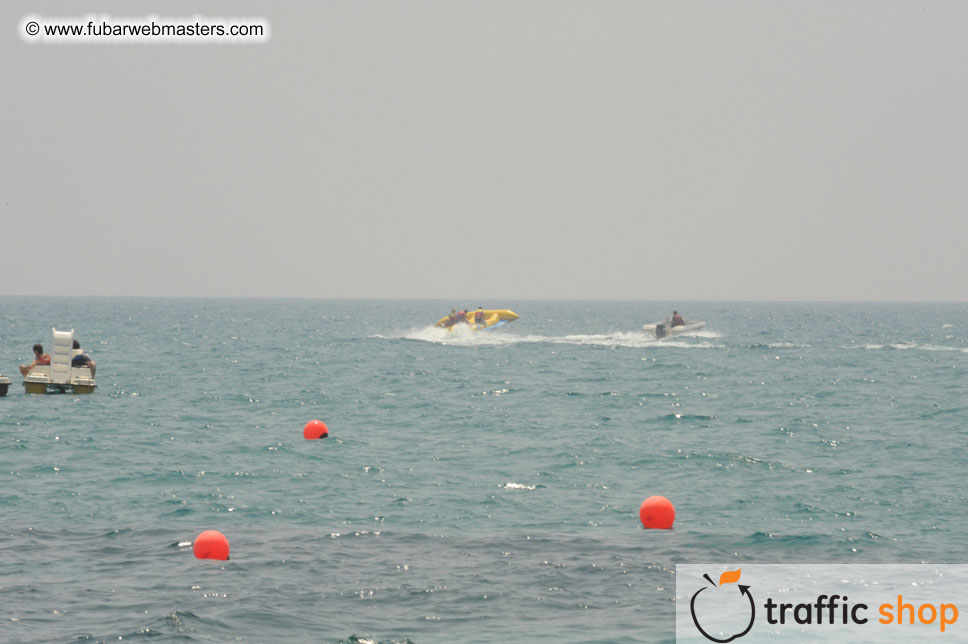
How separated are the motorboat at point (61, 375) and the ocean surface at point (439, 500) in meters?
0.67

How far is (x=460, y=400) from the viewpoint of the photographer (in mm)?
35781

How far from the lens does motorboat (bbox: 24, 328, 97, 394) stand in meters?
31.4

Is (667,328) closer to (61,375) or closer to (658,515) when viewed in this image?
(61,375)

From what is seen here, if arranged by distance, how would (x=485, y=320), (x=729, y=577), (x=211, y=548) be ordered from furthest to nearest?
(x=485, y=320), (x=211, y=548), (x=729, y=577)

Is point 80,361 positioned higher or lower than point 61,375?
higher

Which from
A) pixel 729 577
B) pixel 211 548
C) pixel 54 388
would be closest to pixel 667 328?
pixel 54 388

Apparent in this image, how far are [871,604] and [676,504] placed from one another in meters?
5.87

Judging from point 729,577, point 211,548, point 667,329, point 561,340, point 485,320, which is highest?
point 485,320

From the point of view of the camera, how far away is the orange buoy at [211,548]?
551 inches

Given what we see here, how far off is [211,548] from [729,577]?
7294mm

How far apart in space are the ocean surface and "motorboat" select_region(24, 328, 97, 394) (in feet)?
2.18

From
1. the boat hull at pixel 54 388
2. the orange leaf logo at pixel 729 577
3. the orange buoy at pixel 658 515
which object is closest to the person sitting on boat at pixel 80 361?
the boat hull at pixel 54 388

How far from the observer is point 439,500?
18312mm

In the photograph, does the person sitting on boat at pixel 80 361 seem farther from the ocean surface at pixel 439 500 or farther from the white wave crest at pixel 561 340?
the white wave crest at pixel 561 340
